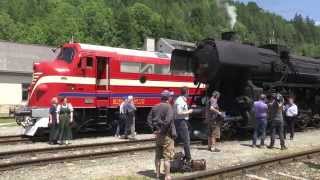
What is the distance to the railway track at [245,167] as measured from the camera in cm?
1121

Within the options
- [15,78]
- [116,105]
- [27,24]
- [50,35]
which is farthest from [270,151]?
[27,24]

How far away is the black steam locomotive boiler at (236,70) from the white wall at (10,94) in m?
24.8

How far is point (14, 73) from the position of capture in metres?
42.3

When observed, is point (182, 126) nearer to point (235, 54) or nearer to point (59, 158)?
point (59, 158)

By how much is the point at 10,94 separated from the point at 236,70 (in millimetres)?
→ 26782

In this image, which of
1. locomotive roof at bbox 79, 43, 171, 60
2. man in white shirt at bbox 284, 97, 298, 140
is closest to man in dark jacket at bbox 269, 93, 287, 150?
man in white shirt at bbox 284, 97, 298, 140

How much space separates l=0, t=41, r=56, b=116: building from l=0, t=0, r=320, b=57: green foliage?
4683 centimetres

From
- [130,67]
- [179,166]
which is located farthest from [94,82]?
[179,166]

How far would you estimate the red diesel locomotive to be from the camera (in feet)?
63.9

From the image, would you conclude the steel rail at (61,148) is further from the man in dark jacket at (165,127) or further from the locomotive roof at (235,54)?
the man in dark jacket at (165,127)

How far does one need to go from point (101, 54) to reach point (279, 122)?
7.25m

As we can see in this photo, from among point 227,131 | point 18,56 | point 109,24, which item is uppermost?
point 109,24

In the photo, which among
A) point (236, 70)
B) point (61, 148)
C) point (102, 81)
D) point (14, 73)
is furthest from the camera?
point (14, 73)

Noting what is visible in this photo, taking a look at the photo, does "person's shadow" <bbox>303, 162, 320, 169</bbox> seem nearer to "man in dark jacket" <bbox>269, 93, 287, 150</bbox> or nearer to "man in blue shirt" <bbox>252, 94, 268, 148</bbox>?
"man in dark jacket" <bbox>269, 93, 287, 150</bbox>
